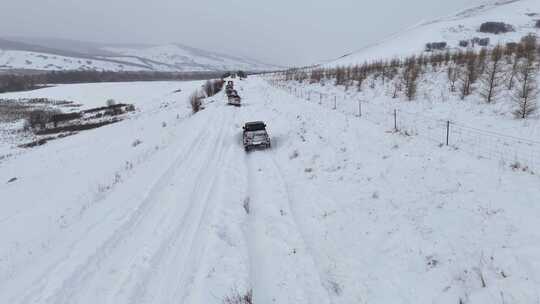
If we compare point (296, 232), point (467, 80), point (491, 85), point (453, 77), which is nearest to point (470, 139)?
point (491, 85)

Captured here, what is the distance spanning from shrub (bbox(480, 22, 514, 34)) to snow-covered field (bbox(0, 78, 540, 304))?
12924cm

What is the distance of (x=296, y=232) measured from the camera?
8633 mm

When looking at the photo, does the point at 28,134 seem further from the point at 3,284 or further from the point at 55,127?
the point at 3,284

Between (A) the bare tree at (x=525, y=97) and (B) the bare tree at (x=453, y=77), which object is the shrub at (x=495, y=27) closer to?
(B) the bare tree at (x=453, y=77)

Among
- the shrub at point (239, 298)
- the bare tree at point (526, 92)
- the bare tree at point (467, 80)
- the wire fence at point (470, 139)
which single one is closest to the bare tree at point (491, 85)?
the bare tree at point (467, 80)

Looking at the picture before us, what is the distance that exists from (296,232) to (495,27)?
14130 centimetres

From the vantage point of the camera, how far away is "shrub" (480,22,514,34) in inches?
4289

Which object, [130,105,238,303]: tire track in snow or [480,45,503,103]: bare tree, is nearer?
[130,105,238,303]: tire track in snow

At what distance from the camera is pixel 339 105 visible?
88.3 feet

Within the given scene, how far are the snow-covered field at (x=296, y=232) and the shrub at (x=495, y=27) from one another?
12924cm

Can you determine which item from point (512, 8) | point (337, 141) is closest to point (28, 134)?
point (337, 141)

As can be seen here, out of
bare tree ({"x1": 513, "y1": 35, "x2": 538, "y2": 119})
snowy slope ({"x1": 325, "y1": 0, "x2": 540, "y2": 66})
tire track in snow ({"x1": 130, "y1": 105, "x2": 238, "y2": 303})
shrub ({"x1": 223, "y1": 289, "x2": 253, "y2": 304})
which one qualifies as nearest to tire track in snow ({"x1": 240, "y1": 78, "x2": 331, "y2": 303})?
shrub ({"x1": 223, "y1": 289, "x2": 253, "y2": 304})

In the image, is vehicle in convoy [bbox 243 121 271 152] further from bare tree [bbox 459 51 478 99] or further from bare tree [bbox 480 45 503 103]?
bare tree [bbox 480 45 503 103]

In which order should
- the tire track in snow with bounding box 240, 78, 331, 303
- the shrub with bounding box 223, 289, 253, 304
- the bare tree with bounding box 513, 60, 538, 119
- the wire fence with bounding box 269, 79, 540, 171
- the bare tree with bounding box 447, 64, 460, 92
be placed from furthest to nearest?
the bare tree with bounding box 447, 64, 460, 92, the bare tree with bounding box 513, 60, 538, 119, the wire fence with bounding box 269, 79, 540, 171, the tire track in snow with bounding box 240, 78, 331, 303, the shrub with bounding box 223, 289, 253, 304
